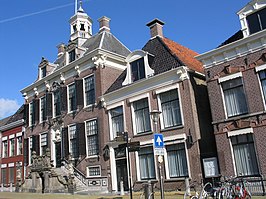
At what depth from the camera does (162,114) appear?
2014cm

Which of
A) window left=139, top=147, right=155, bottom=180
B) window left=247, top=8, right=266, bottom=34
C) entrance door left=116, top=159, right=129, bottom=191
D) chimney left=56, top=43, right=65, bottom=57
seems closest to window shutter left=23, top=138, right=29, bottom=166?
chimney left=56, top=43, right=65, bottom=57

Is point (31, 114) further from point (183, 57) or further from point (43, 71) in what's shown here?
point (183, 57)

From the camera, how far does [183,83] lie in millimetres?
18969

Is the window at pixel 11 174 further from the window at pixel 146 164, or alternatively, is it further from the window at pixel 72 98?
the window at pixel 146 164

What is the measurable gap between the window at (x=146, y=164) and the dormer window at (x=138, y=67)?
17.2 ft

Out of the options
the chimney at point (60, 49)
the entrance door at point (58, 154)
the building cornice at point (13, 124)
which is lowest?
the entrance door at point (58, 154)

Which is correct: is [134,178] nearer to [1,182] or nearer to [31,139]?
[31,139]

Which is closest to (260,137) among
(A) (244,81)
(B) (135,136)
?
(A) (244,81)

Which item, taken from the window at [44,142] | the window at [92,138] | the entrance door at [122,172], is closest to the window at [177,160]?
the entrance door at [122,172]

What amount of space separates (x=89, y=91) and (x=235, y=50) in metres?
13.3

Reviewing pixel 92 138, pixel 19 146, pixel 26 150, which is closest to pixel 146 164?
pixel 92 138

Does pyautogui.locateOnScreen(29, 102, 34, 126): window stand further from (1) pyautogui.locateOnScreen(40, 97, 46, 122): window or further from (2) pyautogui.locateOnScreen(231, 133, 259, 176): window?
(2) pyautogui.locateOnScreen(231, 133, 259, 176): window

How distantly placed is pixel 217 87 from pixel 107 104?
31.7ft

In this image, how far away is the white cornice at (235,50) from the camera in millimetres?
15820
